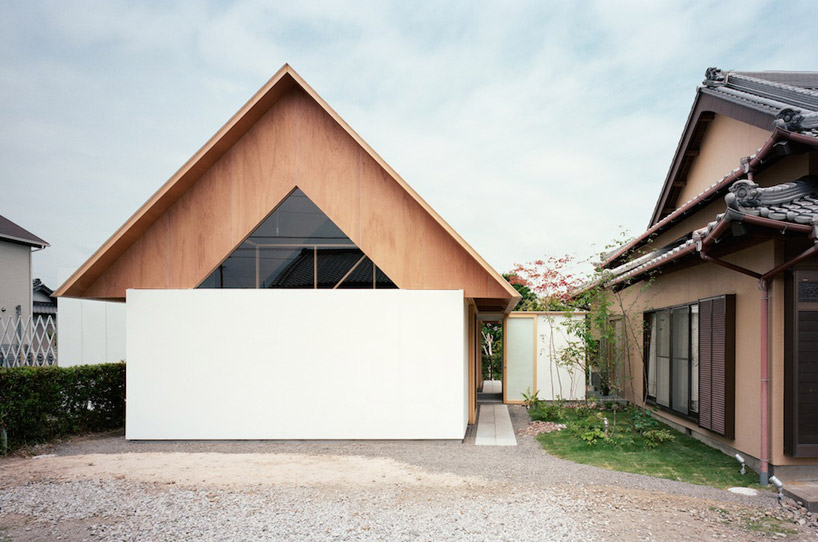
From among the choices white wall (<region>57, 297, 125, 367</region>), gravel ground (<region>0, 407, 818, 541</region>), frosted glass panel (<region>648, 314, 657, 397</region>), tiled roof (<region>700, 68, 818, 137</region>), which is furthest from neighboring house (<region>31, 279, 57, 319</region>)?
tiled roof (<region>700, 68, 818, 137</region>)

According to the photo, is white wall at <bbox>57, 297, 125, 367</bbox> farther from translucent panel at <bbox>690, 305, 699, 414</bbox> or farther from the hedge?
translucent panel at <bbox>690, 305, 699, 414</bbox>

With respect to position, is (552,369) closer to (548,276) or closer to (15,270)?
(548,276)

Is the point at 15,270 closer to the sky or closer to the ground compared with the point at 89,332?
closer to the sky

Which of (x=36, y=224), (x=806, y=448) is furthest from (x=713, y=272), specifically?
(x=36, y=224)

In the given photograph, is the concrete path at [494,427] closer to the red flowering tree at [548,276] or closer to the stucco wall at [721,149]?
the stucco wall at [721,149]

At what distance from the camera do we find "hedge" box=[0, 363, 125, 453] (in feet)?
27.9

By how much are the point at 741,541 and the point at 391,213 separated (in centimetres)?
627

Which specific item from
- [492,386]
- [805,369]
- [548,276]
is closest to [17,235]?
[492,386]

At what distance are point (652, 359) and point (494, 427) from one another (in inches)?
134

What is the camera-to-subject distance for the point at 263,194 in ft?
31.0

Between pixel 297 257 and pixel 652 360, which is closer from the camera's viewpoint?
pixel 297 257

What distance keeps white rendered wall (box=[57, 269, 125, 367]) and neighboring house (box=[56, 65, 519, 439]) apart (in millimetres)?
5612

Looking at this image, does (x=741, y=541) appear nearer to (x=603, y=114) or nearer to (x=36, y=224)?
(x=603, y=114)

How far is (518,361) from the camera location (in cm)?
1505
